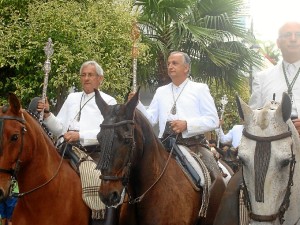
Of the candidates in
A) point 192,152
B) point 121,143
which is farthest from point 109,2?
point 121,143

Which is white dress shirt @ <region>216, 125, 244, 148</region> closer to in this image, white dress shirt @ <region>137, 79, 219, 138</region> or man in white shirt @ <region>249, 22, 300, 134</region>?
white dress shirt @ <region>137, 79, 219, 138</region>

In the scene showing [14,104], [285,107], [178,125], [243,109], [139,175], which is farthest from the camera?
[178,125]

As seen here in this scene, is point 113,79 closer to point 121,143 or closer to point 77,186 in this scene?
point 77,186

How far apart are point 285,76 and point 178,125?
5.08 feet

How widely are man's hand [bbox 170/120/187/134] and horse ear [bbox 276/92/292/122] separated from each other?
85.8 inches

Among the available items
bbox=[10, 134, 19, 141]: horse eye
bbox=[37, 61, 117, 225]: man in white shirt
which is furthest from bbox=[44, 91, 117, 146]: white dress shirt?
bbox=[10, 134, 19, 141]: horse eye

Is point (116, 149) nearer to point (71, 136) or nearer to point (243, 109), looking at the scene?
point (243, 109)

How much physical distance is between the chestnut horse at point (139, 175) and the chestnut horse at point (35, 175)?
63 cm

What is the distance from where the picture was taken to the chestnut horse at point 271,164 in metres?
4.36

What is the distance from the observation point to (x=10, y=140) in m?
5.79

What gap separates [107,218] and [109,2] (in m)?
10.3

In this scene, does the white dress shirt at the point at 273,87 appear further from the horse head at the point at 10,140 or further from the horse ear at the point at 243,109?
the horse head at the point at 10,140

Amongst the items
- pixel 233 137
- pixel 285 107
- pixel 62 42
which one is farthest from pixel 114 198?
pixel 62 42

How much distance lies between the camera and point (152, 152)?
610 centimetres
